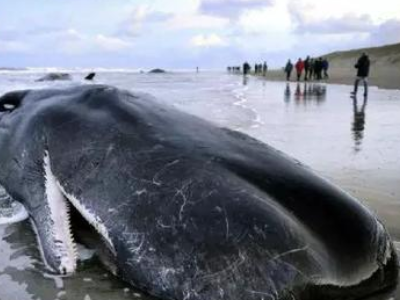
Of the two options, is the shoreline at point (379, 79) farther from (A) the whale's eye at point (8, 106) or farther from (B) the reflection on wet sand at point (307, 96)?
(A) the whale's eye at point (8, 106)

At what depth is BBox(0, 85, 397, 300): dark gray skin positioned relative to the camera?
313 centimetres

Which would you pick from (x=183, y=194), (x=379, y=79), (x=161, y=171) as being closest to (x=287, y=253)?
(x=183, y=194)

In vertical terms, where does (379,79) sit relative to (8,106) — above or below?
below

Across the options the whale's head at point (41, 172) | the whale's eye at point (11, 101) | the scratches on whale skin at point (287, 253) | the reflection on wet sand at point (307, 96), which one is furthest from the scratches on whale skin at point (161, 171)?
the reflection on wet sand at point (307, 96)

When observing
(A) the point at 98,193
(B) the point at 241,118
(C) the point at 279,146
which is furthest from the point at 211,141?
(B) the point at 241,118

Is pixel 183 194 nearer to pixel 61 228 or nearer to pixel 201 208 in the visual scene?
pixel 201 208

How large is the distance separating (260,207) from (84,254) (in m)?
1.51

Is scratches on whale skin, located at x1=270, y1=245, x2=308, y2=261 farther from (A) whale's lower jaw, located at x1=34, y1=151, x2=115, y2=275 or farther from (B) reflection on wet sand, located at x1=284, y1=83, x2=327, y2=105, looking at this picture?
(B) reflection on wet sand, located at x1=284, y1=83, x2=327, y2=105

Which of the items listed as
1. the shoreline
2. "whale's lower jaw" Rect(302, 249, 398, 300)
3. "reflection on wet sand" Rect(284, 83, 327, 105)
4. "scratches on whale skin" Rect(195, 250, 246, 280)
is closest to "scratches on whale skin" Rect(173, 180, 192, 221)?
"scratches on whale skin" Rect(195, 250, 246, 280)

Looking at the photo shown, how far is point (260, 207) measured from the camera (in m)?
Answer: 3.30

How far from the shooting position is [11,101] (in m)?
5.32

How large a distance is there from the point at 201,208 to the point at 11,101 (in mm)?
2684

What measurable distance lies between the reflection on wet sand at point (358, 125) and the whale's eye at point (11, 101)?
593 cm

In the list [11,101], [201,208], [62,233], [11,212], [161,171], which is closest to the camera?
[201,208]
